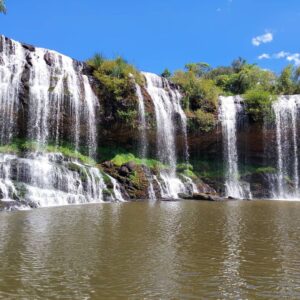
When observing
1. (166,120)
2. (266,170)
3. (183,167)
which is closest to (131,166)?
(183,167)

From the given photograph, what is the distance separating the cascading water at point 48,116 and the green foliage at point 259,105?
12.0 m

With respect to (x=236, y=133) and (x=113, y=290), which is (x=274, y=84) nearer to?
(x=236, y=133)

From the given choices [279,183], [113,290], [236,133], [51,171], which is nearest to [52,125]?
[51,171]

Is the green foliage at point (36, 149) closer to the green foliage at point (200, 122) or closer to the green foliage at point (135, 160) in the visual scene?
the green foliage at point (135, 160)

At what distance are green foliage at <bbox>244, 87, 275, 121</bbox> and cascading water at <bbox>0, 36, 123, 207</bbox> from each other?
12.0 m

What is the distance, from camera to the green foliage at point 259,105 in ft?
99.5

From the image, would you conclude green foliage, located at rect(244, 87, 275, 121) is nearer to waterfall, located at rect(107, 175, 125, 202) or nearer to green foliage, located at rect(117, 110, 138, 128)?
green foliage, located at rect(117, 110, 138, 128)

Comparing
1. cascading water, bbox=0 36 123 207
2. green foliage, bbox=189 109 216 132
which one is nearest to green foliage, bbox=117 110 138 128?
cascading water, bbox=0 36 123 207

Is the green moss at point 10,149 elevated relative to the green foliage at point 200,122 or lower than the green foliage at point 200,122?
lower

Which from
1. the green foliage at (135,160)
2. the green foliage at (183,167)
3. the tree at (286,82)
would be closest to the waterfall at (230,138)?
the green foliage at (183,167)

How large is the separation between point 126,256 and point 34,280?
6.50 ft

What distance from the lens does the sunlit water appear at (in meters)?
5.57

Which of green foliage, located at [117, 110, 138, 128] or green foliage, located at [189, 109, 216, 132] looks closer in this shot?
green foliage, located at [117, 110, 138, 128]

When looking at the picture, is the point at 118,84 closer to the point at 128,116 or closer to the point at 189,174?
the point at 128,116
